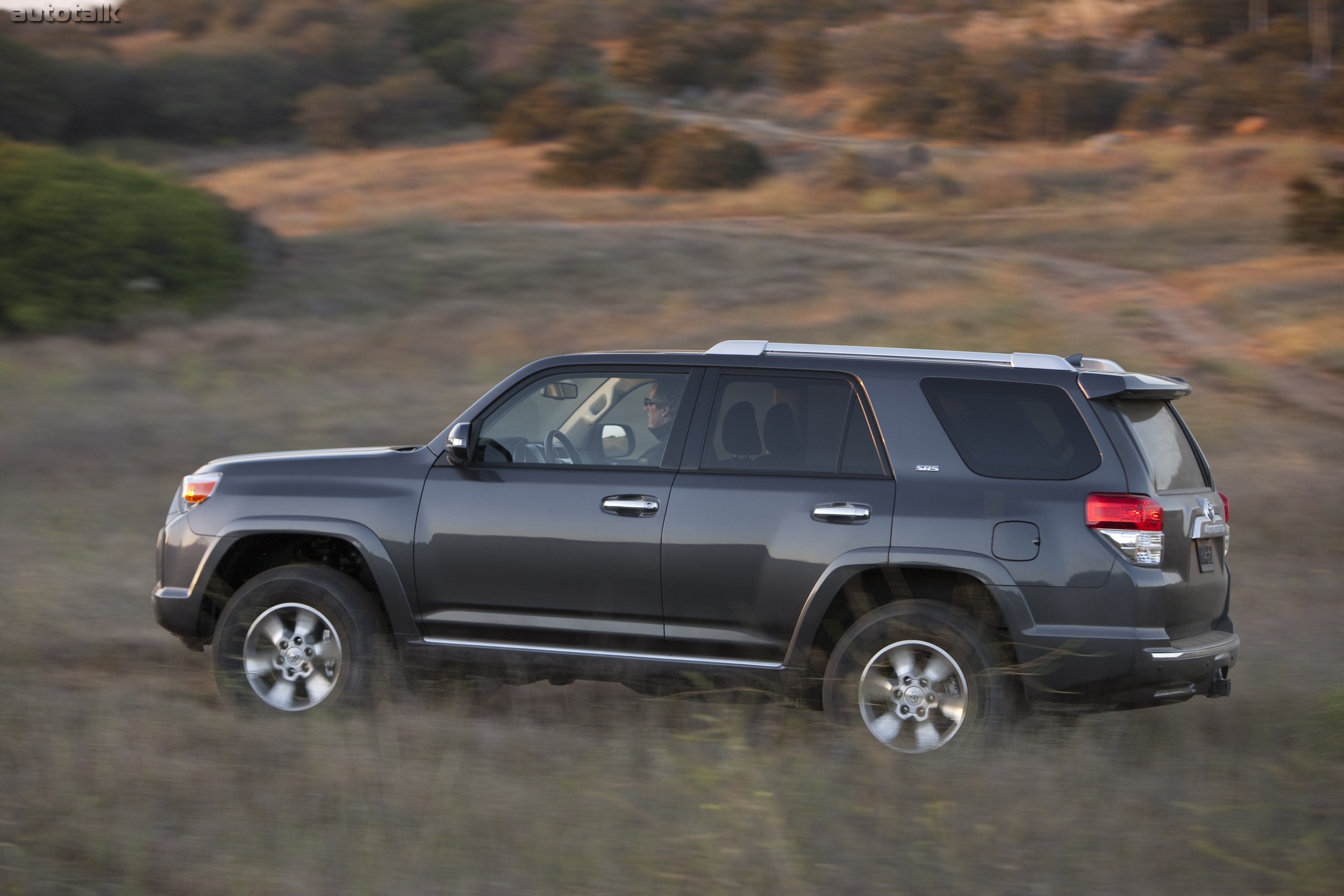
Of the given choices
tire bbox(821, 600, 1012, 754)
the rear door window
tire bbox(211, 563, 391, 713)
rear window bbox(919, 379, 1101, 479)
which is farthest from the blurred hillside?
tire bbox(821, 600, 1012, 754)

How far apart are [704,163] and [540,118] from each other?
522 cm

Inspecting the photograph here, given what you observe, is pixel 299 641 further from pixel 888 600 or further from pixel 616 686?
pixel 888 600

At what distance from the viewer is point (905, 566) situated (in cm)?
527

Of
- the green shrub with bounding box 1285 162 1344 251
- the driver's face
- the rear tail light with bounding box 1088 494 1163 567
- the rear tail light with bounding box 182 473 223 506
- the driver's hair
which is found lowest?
the rear tail light with bounding box 1088 494 1163 567

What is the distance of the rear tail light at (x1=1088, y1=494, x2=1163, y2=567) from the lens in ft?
16.7

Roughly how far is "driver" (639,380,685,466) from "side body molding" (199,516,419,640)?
3.78 ft

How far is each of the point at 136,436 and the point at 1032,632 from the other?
397 inches

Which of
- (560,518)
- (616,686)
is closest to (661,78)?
(616,686)

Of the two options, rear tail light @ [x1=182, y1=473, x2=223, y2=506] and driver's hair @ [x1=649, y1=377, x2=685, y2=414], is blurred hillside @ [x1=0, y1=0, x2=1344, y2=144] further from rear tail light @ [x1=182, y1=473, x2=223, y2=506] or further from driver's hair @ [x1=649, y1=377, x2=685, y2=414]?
driver's hair @ [x1=649, y1=377, x2=685, y2=414]

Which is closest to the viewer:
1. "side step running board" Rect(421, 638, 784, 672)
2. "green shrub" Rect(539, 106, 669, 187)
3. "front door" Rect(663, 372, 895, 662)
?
"front door" Rect(663, 372, 895, 662)

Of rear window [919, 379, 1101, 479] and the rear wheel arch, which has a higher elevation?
rear window [919, 379, 1101, 479]

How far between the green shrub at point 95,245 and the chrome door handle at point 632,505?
13158 millimetres

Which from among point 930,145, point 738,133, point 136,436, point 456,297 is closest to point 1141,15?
point 930,145

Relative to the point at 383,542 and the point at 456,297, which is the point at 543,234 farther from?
the point at 383,542
